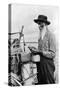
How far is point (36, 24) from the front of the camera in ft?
7.75

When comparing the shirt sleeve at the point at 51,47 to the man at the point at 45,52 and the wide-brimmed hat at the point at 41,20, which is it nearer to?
the man at the point at 45,52

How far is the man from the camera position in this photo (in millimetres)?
2371

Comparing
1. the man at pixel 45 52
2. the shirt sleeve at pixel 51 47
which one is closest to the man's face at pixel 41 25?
the man at pixel 45 52

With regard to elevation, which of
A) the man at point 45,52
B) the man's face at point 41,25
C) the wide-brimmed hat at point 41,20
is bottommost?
the man at point 45,52

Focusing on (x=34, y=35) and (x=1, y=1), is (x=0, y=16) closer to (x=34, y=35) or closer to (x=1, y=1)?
(x=1, y=1)

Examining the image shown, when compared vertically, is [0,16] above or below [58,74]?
above

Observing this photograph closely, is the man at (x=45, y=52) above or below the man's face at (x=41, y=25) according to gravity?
below

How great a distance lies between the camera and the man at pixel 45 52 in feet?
7.78

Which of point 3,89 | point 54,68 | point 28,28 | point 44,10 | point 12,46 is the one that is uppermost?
point 44,10

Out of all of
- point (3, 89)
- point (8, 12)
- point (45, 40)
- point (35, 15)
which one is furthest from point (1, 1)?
point (3, 89)

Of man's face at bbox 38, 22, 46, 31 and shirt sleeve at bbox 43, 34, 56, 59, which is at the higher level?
man's face at bbox 38, 22, 46, 31

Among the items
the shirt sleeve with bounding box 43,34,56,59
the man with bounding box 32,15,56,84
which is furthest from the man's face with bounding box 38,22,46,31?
the shirt sleeve with bounding box 43,34,56,59

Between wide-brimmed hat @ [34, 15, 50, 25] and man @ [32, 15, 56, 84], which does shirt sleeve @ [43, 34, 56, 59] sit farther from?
wide-brimmed hat @ [34, 15, 50, 25]

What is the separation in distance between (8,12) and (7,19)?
6cm
